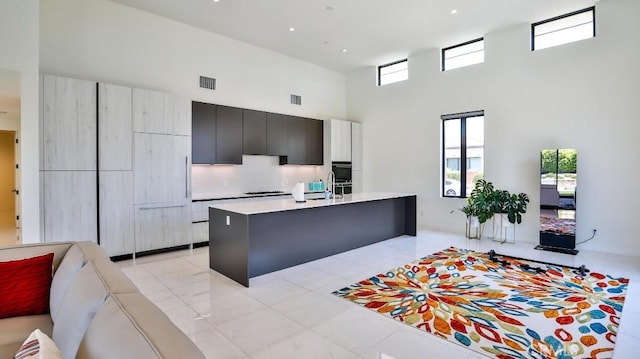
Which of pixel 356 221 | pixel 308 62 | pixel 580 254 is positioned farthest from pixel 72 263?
pixel 308 62

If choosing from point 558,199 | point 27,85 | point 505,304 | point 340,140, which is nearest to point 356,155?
point 340,140

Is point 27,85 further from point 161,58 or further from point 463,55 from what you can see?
point 463,55

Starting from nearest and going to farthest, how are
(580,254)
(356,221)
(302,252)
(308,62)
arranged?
(302,252) < (580,254) < (356,221) < (308,62)

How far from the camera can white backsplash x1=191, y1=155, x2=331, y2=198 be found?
21.2 feet

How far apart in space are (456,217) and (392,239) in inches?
68.4

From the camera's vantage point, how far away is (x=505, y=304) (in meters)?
3.38

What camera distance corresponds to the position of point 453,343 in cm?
265

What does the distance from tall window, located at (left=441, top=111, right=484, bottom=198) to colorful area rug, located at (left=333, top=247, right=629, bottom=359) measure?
8.42ft

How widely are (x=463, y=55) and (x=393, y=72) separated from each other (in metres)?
1.77

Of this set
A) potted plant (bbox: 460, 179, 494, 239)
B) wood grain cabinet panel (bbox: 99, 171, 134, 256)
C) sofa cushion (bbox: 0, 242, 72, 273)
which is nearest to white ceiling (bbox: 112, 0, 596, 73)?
wood grain cabinet panel (bbox: 99, 171, 134, 256)

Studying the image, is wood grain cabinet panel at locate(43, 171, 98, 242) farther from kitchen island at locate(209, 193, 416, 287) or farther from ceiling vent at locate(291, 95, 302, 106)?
ceiling vent at locate(291, 95, 302, 106)

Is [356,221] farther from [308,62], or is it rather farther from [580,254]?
[308,62]

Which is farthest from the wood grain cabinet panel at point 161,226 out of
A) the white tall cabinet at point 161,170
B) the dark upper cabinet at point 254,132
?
the dark upper cabinet at point 254,132

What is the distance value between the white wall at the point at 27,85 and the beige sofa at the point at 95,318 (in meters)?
2.27
